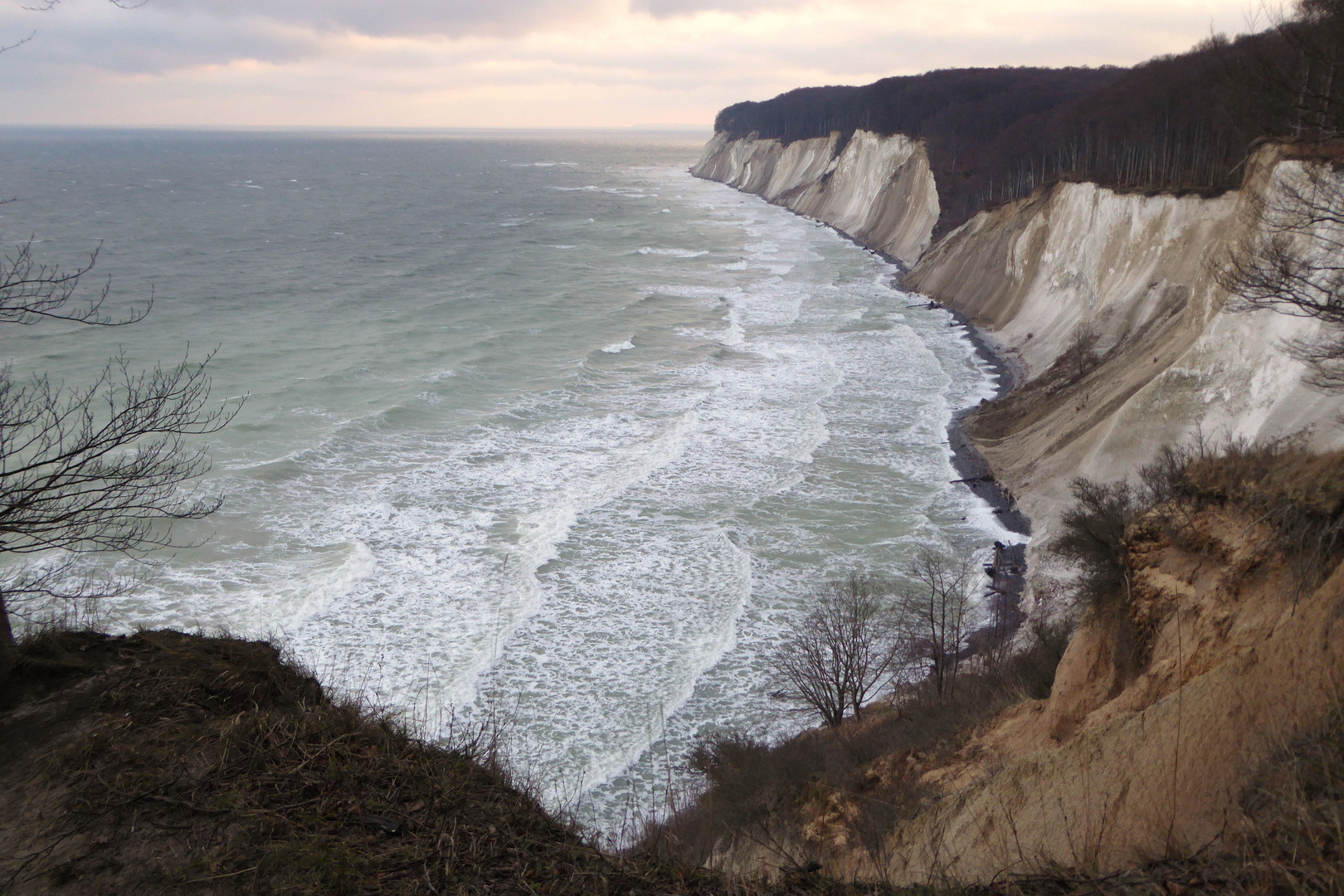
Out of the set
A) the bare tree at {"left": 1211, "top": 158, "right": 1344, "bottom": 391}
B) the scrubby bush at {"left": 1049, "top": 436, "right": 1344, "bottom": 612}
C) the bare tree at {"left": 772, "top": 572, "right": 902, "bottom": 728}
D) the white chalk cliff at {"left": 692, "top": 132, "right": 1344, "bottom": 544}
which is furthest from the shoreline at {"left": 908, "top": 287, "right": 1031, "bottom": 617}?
the bare tree at {"left": 1211, "top": 158, "right": 1344, "bottom": 391}

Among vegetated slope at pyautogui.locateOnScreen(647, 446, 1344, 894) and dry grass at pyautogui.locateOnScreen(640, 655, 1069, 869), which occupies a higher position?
vegetated slope at pyautogui.locateOnScreen(647, 446, 1344, 894)

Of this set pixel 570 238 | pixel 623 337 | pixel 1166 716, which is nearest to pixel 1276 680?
pixel 1166 716

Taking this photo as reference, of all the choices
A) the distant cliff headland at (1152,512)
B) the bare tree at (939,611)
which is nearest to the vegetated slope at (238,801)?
the distant cliff headland at (1152,512)

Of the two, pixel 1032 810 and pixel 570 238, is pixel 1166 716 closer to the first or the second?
pixel 1032 810

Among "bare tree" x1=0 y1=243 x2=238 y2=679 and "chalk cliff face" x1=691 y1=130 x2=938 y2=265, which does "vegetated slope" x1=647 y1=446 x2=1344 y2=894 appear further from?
"chalk cliff face" x1=691 y1=130 x2=938 y2=265

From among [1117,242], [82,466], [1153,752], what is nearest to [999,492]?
[1117,242]
